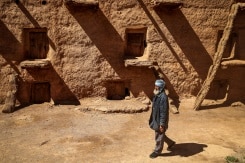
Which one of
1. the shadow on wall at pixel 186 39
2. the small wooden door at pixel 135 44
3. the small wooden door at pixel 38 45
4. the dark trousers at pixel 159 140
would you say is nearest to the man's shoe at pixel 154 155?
the dark trousers at pixel 159 140

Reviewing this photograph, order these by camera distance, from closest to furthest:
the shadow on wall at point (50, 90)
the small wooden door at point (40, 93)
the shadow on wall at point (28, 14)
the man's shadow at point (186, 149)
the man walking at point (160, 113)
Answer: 1. the man walking at point (160, 113)
2. the man's shadow at point (186, 149)
3. the shadow on wall at point (28, 14)
4. the shadow on wall at point (50, 90)
5. the small wooden door at point (40, 93)

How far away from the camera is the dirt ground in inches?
343

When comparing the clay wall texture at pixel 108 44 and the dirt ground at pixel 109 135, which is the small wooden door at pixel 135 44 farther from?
the dirt ground at pixel 109 135

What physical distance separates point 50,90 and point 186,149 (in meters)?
6.46

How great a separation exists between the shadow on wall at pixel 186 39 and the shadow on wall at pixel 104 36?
6.85 feet

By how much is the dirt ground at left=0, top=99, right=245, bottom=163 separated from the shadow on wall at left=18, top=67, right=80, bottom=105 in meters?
0.44

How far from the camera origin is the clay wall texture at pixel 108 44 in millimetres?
12477

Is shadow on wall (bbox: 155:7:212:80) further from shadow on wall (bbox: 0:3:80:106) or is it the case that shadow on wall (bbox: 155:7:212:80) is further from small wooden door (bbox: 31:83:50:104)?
small wooden door (bbox: 31:83:50:104)

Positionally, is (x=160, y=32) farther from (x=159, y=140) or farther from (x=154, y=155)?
(x=154, y=155)

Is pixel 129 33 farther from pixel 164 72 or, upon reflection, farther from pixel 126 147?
pixel 126 147

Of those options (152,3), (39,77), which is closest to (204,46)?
(152,3)

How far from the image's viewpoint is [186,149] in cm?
924

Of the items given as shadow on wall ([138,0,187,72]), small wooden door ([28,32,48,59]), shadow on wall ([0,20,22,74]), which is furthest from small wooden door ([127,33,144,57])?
shadow on wall ([0,20,22,74])

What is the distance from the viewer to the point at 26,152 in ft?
29.0
